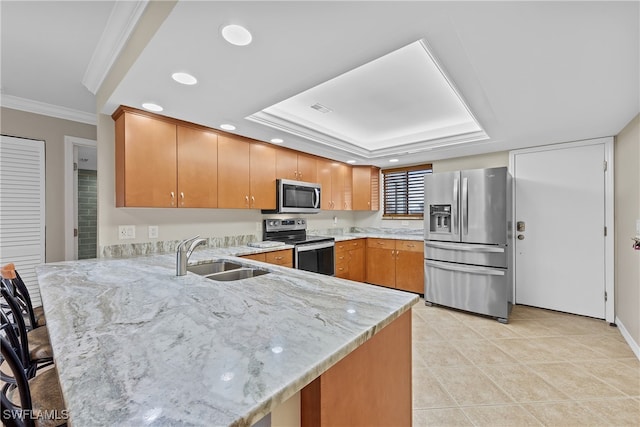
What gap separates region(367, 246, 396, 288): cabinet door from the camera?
4207mm

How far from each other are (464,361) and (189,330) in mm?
2278

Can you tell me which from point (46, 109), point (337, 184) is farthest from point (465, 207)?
point (46, 109)

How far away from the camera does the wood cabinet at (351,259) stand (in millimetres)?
4016

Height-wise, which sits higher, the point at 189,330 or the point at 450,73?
the point at 450,73

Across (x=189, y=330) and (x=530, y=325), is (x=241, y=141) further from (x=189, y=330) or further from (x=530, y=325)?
(x=530, y=325)

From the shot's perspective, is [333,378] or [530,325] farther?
[530,325]

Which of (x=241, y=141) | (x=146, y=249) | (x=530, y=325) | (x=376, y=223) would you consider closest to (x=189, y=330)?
(x=146, y=249)

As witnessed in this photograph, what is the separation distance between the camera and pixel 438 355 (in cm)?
237

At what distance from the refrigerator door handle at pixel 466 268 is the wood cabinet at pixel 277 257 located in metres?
1.82

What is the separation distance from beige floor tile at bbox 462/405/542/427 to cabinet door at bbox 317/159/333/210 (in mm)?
2955

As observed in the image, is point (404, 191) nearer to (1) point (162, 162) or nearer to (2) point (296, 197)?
(2) point (296, 197)

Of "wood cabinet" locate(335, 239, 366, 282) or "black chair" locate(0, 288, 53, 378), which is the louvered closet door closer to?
"black chair" locate(0, 288, 53, 378)

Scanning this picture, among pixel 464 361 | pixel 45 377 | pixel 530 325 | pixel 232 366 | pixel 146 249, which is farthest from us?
pixel 530 325

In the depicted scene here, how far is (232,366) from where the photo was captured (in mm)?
673
